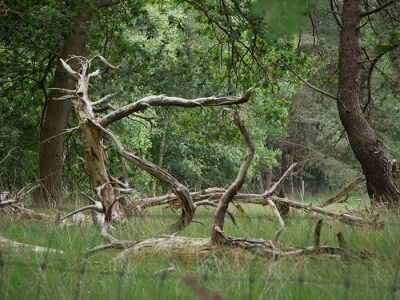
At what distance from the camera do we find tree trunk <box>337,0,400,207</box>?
9.47 m

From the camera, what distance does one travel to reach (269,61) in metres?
12.6

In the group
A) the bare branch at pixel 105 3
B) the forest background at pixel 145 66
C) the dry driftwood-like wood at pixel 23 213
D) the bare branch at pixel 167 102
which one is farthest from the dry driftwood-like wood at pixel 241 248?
the bare branch at pixel 105 3

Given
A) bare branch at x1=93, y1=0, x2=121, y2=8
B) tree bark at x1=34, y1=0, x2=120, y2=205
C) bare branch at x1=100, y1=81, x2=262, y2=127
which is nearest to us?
bare branch at x1=100, y1=81, x2=262, y2=127

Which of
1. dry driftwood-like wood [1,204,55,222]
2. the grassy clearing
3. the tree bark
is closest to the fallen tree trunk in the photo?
dry driftwood-like wood [1,204,55,222]

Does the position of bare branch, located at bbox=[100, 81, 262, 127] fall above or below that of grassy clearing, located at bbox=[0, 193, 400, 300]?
above

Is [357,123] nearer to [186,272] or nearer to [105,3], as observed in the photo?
[105,3]

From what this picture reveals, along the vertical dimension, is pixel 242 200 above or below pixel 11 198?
above

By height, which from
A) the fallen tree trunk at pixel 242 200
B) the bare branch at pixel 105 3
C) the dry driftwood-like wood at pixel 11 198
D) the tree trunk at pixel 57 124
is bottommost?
the dry driftwood-like wood at pixel 11 198

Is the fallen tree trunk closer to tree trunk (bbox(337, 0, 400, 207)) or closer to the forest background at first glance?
the forest background

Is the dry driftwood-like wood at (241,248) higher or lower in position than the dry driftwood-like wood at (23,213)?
higher

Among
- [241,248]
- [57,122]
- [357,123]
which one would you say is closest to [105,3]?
[57,122]

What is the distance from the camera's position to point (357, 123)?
31.7 ft

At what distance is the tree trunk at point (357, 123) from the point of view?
31.1ft

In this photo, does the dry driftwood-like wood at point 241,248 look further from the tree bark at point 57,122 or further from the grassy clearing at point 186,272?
the tree bark at point 57,122
